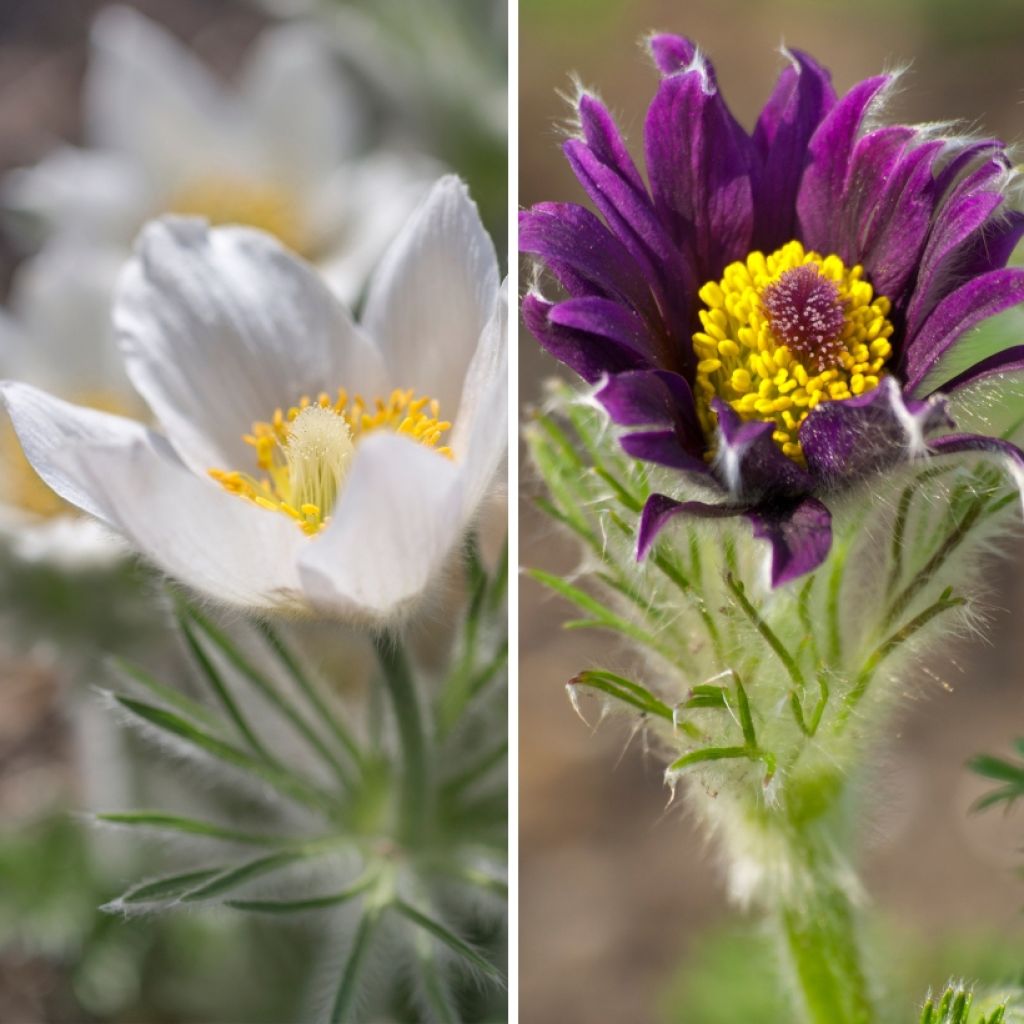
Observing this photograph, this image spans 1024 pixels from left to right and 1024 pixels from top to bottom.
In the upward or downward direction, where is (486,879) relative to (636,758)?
upward

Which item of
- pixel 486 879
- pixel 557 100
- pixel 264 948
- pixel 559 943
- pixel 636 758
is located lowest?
pixel 559 943

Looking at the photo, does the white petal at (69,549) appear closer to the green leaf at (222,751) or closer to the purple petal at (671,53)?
the green leaf at (222,751)

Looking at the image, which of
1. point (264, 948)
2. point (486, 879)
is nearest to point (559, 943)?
point (264, 948)

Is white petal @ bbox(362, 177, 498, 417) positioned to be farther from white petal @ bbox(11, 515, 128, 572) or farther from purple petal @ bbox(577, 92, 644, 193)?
white petal @ bbox(11, 515, 128, 572)

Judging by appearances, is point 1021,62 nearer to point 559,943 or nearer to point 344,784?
point 559,943

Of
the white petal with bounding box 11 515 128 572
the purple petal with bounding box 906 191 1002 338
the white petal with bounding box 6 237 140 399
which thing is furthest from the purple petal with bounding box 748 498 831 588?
the white petal with bounding box 6 237 140 399

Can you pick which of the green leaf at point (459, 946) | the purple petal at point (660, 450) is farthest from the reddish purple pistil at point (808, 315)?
the green leaf at point (459, 946)

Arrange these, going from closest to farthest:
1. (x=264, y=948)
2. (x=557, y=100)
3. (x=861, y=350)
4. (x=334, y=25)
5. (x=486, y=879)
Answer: (x=861, y=350) < (x=486, y=879) < (x=264, y=948) < (x=557, y=100) < (x=334, y=25)
